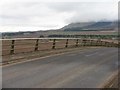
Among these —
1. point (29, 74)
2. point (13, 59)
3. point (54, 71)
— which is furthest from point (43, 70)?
point (13, 59)

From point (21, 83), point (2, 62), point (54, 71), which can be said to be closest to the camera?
point (21, 83)

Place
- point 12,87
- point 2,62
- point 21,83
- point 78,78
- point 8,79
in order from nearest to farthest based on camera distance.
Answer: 1. point 12,87
2. point 21,83
3. point 8,79
4. point 78,78
5. point 2,62

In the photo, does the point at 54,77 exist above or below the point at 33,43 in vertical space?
below

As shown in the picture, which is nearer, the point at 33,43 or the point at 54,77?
the point at 54,77

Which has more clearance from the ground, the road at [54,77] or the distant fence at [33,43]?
the distant fence at [33,43]

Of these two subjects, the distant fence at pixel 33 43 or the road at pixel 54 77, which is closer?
the road at pixel 54 77

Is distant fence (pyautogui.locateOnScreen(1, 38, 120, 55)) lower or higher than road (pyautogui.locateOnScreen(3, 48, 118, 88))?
higher

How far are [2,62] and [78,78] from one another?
499 cm

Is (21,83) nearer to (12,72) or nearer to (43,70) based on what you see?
(12,72)

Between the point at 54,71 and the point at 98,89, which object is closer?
the point at 98,89

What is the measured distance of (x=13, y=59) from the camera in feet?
55.8

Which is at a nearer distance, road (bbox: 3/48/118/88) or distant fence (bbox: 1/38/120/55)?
road (bbox: 3/48/118/88)

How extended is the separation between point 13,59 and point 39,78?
572cm

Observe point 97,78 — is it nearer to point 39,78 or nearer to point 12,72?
point 39,78
